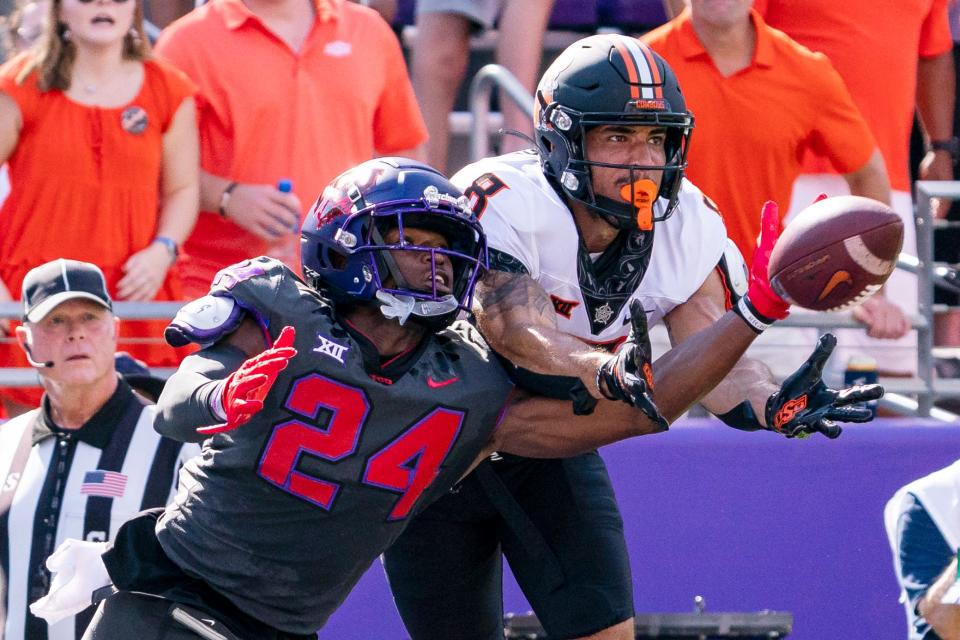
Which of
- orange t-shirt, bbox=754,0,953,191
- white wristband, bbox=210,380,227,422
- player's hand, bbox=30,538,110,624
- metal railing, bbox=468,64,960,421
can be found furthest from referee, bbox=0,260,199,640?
orange t-shirt, bbox=754,0,953,191

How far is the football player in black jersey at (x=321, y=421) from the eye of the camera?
341 centimetres

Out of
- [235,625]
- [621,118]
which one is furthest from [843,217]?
[235,625]

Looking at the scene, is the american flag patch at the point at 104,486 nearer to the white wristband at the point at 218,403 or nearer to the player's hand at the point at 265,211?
the player's hand at the point at 265,211

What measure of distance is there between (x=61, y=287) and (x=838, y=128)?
2649 mm

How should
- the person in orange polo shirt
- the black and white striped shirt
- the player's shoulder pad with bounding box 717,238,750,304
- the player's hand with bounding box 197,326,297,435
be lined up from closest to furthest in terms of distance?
the player's hand with bounding box 197,326,297,435
the player's shoulder pad with bounding box 717,238,750,304
the black and white striped shirt
the person in orange polo shirt

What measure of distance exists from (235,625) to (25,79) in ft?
8.64

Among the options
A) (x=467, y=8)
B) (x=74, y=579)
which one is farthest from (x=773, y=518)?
(x=74, y=579)

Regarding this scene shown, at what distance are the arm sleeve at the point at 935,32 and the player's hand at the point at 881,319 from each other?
124cm

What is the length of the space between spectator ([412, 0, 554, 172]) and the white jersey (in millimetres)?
2212

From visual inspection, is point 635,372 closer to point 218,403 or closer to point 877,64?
point 218,403

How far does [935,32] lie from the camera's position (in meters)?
6.50

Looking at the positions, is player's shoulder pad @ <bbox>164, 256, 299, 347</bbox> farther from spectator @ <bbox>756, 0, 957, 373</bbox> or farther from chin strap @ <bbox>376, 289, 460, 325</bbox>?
spectator @ <bbox>756, 0, 957, 373</bbox>

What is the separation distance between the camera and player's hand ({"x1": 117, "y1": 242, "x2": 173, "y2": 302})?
5.57 meters

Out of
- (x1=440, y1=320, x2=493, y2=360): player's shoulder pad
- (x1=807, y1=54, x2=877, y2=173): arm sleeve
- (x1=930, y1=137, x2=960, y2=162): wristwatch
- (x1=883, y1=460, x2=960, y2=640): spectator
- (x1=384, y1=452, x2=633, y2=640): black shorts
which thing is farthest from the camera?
(x1=930, y1=137, x2=960, y2=162): wristwatch
